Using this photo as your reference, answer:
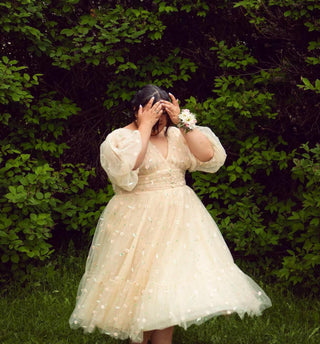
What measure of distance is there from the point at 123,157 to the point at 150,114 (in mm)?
314

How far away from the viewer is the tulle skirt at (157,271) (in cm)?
293

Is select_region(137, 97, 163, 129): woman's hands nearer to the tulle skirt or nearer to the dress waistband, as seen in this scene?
the dress waistband

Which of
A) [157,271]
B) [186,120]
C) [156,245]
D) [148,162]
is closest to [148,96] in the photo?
[186,120]

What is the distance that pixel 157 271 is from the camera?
3.05 meters

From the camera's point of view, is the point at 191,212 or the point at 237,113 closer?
the point at 191,212

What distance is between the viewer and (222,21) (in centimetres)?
548

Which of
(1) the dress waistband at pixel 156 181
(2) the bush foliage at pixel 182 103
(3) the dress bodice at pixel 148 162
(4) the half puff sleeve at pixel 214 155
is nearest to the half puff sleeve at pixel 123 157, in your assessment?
(3) the dress bodice at pixel 148 162

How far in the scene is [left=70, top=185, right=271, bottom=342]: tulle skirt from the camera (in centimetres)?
293

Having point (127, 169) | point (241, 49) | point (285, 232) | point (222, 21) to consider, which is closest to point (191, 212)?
point (127, 169)

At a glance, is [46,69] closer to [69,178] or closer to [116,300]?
[69,178]

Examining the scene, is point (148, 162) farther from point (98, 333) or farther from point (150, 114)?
point (98, 333)

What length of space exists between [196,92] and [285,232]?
177cm

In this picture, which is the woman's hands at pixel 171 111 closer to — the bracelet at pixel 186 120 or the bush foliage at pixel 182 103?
the bracelet at pixel 186 120

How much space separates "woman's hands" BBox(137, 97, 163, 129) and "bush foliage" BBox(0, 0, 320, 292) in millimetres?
1417
